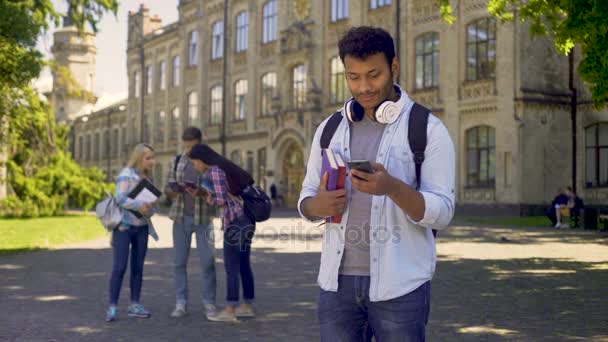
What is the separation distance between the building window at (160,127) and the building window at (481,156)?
95.4 ft

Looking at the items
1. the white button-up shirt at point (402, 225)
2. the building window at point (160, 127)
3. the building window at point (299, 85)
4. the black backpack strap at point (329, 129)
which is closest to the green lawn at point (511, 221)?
the building window at point (299, 85)

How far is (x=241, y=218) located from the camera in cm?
762

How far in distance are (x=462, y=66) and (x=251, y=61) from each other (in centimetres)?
1675

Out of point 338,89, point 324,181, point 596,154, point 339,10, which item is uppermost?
point 339,10

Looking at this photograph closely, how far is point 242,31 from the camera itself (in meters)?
46.1

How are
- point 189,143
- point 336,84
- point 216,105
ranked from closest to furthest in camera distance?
point 189,143
point 336,84
point 216,105

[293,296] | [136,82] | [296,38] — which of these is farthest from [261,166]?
[293,296]

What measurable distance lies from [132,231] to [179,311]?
974mm

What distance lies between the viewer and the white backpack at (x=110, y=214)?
7703 mm

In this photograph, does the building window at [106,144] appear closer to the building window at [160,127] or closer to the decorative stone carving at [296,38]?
the building window at [160,127]

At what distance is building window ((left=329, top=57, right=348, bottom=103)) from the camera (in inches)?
1483

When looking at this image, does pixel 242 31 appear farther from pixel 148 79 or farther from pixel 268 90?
pixel 148 79

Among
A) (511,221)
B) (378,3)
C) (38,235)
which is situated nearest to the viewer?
(38,235)

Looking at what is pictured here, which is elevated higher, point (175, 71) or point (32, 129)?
point (175, 71)
